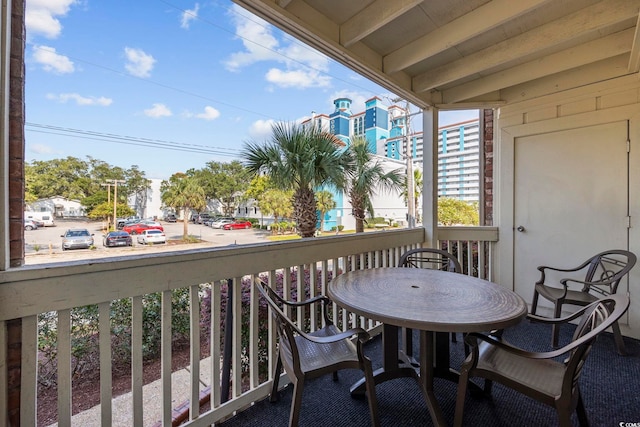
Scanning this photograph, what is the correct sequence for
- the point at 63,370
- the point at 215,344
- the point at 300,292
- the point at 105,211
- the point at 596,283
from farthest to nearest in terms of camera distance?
the point at 596,283
the point at 300,292
the point at 215,344
the point at 105,211
the point at 63,370

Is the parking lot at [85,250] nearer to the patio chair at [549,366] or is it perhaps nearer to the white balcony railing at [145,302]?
the white balcony railing at [145,302]

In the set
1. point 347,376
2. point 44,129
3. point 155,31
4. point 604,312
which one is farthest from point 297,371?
point 155,31

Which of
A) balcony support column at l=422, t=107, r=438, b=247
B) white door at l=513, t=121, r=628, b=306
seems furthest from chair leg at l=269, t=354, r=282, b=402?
white door at l=513, t=121, r=628, b=306

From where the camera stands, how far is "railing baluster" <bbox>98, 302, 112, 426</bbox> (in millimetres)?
1254

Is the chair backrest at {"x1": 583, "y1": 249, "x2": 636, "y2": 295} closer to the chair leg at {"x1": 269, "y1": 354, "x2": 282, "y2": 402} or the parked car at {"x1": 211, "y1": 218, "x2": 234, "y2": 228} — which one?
the chair leg at {"x1": 269, "y1": 354, "x2": 282, "y2": 402}

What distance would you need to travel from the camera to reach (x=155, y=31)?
187cm

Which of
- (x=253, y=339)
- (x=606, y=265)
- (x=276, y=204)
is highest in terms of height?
(x=276, y=204)

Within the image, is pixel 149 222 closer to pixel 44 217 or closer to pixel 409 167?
pixel 44 217

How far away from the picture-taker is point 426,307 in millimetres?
1443

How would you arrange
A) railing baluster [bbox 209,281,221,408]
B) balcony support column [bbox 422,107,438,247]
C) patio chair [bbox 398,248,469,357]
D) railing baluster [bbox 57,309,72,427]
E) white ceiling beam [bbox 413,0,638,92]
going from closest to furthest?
railing baluster [bbox 57,309,72,427]
railing baluster [bbox 209,281,221,408]
white ceiling beam [bbox 413,0,638,92]
patio chair [bbox 398,248,469,357]
balcony support column [bbox 422,107,438,247]

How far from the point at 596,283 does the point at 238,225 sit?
298 centimetres

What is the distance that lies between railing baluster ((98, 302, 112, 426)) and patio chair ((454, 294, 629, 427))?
5.43 feet

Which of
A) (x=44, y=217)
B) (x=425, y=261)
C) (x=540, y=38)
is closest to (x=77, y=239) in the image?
(x=44, y=217)

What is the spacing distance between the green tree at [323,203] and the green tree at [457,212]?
5.14 feet
